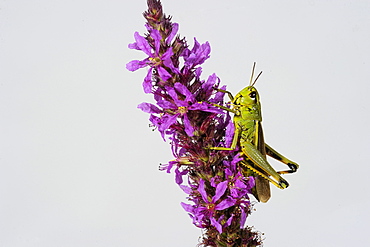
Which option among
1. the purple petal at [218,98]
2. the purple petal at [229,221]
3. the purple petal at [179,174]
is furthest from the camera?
the purple petal at [179,174]

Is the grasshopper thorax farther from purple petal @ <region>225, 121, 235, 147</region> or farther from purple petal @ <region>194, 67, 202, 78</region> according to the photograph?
purple petal @ <region>194, 67, 202, 78</region>

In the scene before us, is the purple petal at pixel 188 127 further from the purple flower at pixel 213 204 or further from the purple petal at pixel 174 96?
the purple flower at pixel 213 204

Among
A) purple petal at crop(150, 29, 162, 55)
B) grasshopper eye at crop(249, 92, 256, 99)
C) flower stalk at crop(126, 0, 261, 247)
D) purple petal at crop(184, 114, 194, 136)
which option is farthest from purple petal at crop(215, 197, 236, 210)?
purple petal at crop(150, 29, 162, 55)

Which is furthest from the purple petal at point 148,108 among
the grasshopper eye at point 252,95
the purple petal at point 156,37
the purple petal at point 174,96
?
the grasshopper eye at point 252,95

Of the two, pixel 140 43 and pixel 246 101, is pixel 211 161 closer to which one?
pixel 246 101

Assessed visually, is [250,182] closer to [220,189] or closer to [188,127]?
[220,189]

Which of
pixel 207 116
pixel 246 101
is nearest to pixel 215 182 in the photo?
pixel 207 116
